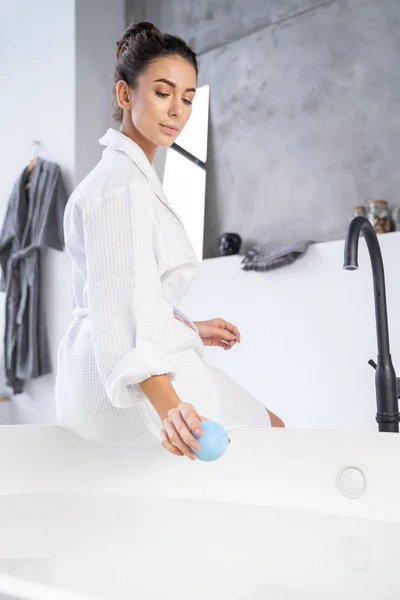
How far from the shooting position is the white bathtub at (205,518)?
770 millimetres

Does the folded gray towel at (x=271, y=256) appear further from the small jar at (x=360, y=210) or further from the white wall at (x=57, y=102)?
the white wall at (x=57, y=102)

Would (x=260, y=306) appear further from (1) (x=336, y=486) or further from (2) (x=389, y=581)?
(2) (x=389, y=581)

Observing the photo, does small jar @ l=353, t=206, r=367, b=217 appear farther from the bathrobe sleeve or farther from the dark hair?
the bathrobe sleeve

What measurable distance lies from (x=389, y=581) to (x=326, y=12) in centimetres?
263

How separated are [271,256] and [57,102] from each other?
1519 millimetres

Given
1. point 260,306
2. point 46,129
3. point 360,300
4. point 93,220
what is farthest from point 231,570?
point 46,129

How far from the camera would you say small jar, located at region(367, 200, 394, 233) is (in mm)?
2508

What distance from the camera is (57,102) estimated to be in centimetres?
344

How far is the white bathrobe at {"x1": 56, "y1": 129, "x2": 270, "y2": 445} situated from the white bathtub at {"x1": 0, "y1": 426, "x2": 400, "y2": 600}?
14 cm

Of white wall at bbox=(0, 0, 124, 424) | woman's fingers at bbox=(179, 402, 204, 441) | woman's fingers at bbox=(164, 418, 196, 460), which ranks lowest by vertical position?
woman's fingers at bbox=(164, 418, 196, 460)

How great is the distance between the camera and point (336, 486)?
3.89 feet

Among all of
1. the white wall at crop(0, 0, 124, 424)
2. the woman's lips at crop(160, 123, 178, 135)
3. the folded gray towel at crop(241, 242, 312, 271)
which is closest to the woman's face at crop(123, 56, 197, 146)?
the woman's lips at crop(160, 123, 178, 135)

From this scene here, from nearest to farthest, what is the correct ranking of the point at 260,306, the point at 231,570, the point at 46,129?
1. the point at 231,570
2. the point at 260,306
3. the point at 46,129

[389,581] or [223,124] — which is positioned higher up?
[223,124]
